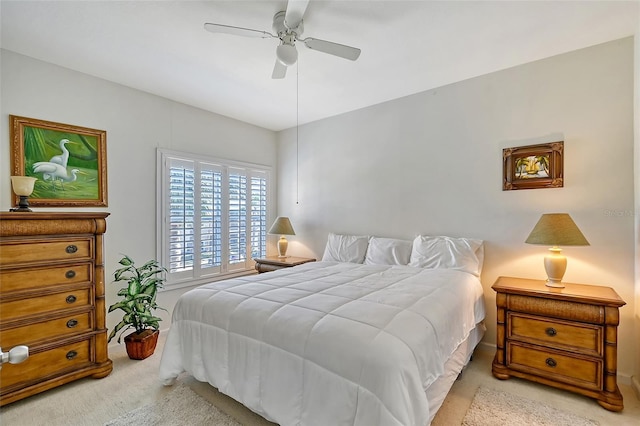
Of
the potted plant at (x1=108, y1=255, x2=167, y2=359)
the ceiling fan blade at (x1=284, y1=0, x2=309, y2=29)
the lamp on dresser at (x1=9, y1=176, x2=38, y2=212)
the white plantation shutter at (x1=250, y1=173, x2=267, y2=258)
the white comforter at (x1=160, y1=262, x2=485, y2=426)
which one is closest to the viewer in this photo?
the white comforter at (x1=160, y1=262, x2=485, y2=426)

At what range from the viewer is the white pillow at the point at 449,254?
2.88 meters

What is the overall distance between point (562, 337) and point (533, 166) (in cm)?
150

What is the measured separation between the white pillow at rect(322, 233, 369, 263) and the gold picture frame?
1652 mm

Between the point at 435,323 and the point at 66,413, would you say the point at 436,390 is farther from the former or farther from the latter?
the point at 66,413

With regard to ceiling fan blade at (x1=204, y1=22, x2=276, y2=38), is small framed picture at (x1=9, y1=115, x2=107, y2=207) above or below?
below

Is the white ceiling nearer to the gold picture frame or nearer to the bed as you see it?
the gold picture frame

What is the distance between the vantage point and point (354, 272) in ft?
9.51

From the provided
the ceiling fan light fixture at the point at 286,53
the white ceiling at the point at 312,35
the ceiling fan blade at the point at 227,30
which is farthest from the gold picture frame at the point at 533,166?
the ceiling fan blade at the point at 227,30

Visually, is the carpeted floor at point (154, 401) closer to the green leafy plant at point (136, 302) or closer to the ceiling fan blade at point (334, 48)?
the green leafy plant at point (136, 302)

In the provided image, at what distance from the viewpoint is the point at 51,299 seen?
2.31 m

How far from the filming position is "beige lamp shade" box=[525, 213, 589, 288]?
228 centimetres

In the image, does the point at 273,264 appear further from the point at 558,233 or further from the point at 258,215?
the point at 558,233

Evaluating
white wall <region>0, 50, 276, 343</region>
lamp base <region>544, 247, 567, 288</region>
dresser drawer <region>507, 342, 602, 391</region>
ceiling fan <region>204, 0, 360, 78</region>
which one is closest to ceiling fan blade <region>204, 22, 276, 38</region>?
ceiling fan <region>204, 0, 360, 78</region>

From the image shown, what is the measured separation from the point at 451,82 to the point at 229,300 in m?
3.13
